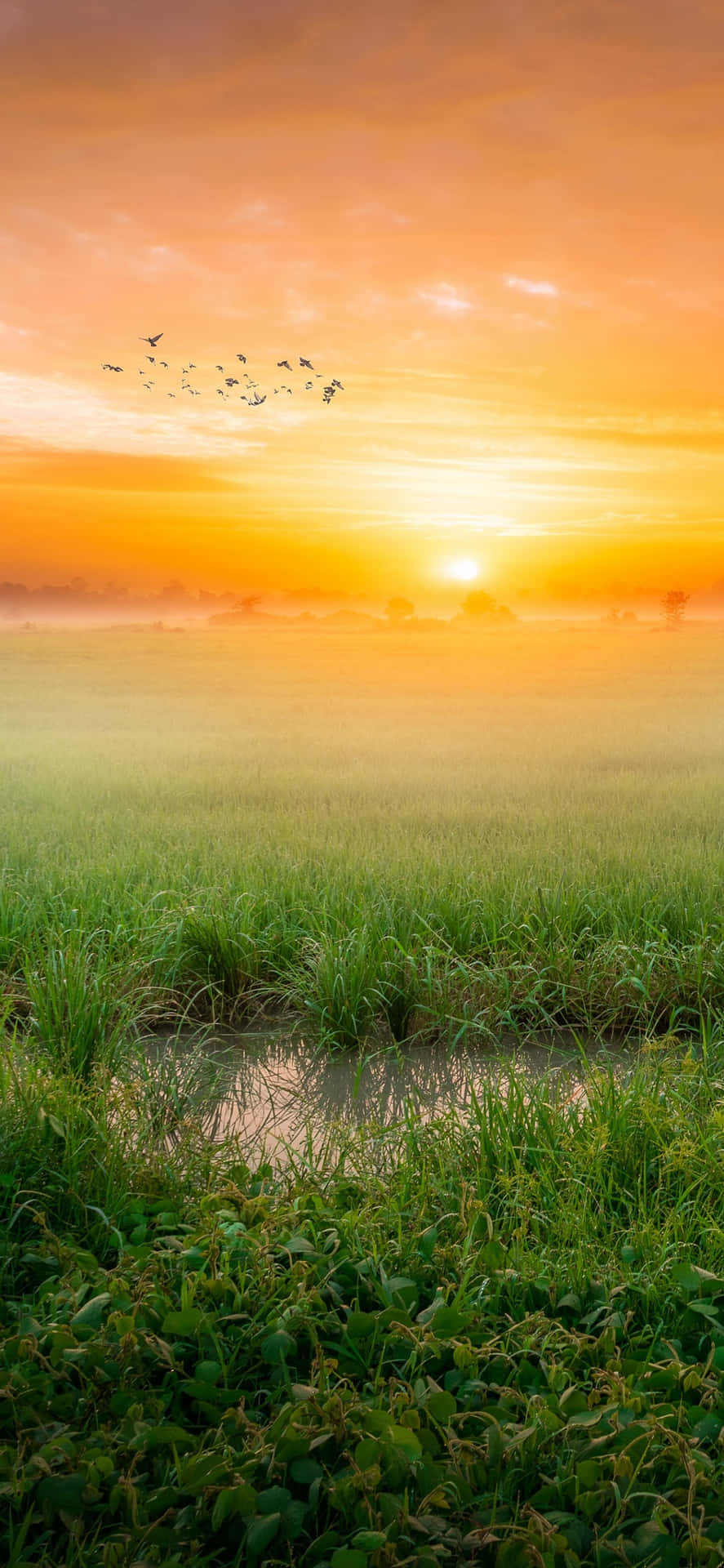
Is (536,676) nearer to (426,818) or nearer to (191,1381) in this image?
(426,818)

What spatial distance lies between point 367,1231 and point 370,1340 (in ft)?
1.41

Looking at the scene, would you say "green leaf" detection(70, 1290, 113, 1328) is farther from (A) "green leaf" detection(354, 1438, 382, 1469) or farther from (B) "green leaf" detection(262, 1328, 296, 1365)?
(A) "green leaf" detection(354, 1438, 382, 1469)

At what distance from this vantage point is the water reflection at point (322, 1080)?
3814mm

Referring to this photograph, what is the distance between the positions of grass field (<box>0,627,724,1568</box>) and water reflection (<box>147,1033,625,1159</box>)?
0.46 ft

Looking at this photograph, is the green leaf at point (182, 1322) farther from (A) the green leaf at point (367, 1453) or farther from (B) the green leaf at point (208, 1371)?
(A) the green leaf at point (367, 1453)

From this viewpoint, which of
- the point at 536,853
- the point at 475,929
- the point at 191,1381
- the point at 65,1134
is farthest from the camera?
the point at 536,853

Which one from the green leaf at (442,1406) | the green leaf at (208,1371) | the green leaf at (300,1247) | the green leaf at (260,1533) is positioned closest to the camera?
the green leaf at (260,1533)

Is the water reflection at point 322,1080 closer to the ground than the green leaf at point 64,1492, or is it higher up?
closer to the ground

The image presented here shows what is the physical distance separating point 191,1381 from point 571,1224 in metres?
1.16

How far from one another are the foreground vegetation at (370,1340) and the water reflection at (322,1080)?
0.37 metres

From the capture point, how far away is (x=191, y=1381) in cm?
214

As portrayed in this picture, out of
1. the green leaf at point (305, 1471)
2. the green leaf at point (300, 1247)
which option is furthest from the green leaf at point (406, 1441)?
the green leaf at point (300, 1247)

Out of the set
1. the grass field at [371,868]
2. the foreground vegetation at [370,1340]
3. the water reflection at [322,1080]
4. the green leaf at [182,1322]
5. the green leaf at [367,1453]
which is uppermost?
the grass field at [371,868]

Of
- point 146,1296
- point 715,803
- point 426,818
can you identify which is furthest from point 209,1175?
point 715,803
